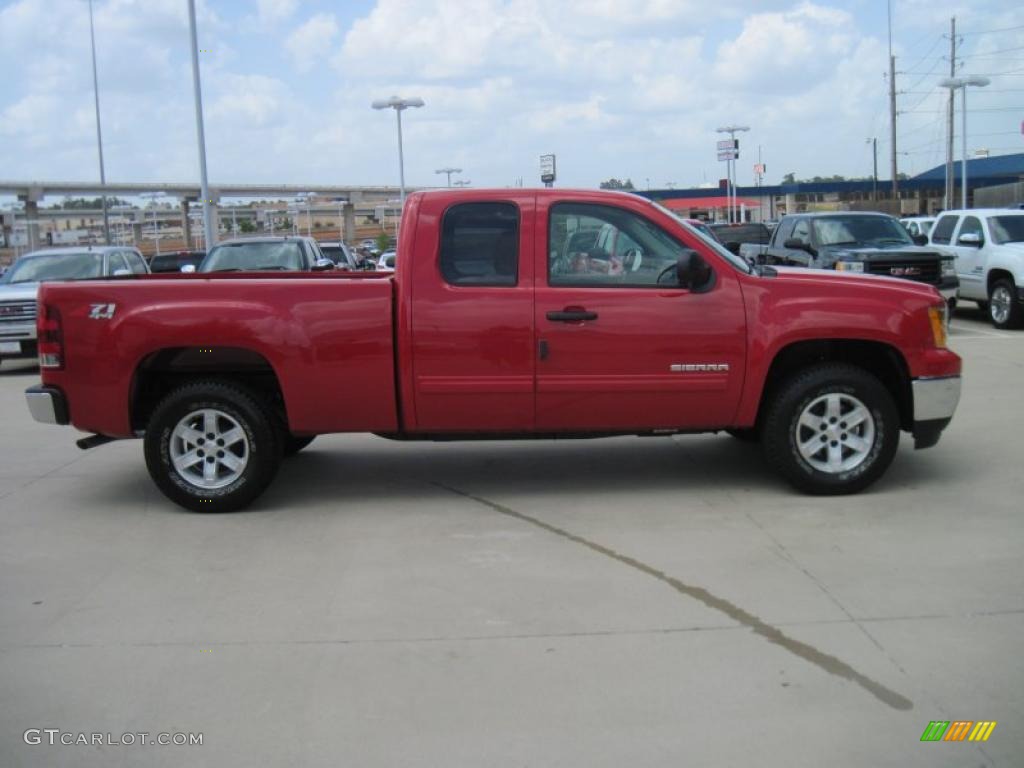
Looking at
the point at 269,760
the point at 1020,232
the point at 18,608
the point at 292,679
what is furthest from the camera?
the point at 1020,232

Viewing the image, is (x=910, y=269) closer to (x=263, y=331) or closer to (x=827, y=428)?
(x=827, y=428)

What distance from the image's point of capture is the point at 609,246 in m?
6.47

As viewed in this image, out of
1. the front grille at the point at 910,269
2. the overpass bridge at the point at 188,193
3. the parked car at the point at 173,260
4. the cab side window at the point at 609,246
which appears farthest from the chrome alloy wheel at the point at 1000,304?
the overpass bridge at the point at 188,193

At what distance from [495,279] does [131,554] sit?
2685 millimetres

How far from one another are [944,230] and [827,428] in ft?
44.7

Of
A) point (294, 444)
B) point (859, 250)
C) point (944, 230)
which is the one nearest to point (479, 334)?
point (294, 444)

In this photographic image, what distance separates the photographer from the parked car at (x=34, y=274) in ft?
47.4

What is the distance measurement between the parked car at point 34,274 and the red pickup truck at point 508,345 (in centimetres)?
869

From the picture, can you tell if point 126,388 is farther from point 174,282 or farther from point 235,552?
point 235,552

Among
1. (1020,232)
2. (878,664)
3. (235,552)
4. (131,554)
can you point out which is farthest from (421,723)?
(1020,232)

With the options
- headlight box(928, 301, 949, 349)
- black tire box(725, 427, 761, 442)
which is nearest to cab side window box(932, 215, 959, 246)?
black tire box(725, 427, 761, 442)

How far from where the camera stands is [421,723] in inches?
148

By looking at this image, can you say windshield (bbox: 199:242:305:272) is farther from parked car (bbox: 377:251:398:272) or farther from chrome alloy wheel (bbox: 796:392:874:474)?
chrome alloy wheel (bbox: 796:392:874:474)

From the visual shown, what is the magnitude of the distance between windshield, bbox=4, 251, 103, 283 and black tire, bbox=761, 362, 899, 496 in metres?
12.6
